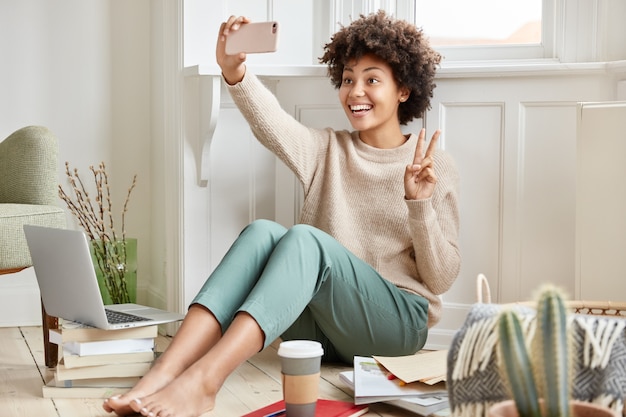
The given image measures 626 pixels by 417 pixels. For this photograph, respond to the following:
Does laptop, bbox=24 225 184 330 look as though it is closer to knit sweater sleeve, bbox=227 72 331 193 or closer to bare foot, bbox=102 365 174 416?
bare foot, bbox=102 365 174 416

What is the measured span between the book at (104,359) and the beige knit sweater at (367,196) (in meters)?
0.59

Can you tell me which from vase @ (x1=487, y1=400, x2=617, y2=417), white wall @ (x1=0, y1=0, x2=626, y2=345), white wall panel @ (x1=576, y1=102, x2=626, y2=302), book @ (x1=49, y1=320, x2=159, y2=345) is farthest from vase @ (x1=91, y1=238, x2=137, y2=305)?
vase @ (x1=487, y1=400, x2=617, y2=417)

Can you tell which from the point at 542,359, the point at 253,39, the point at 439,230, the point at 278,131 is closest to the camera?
the point at 542,359

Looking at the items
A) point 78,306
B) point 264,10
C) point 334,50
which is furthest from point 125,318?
point 264,10

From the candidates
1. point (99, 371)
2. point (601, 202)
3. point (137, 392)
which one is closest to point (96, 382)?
point (99, 371)

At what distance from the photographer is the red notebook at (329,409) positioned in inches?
70.2

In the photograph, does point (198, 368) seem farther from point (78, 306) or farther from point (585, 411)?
point (585, 411)

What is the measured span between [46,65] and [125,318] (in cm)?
121

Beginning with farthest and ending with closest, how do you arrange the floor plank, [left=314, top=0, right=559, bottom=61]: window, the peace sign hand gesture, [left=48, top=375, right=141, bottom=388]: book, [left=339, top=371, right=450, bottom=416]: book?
1. [left=314, top=0, right=559, bottom=61]: window
2. the peace sign hand gesture
3. [left=48, top=375, right=141, bottom=388]: book
4. the floor plank
5. [left=339, top=371, right=450, bottom=416]: book

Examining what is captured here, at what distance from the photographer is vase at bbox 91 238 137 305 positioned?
2.62 metres

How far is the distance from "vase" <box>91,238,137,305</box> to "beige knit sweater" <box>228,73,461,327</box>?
625 millimetres

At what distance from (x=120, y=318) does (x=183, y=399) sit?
45 cm

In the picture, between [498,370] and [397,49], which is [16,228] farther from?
[498,370]

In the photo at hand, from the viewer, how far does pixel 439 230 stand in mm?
2170
